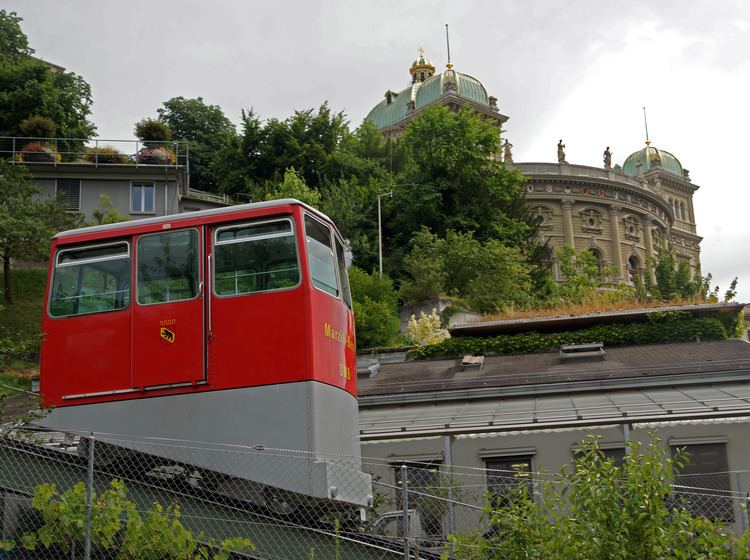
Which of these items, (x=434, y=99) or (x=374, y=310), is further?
(x=434, y=99)

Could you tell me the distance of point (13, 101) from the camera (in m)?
49.2

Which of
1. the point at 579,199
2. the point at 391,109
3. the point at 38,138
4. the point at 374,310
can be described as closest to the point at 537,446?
the point at 374,310

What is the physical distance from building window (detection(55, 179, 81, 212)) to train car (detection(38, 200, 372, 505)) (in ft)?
105

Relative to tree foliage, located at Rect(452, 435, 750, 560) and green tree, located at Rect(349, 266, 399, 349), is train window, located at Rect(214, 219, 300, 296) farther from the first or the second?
green tree, located at Rect(349, 266, 399, 349)

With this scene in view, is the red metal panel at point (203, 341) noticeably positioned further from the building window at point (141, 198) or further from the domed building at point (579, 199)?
the domed building at point (579, 199)

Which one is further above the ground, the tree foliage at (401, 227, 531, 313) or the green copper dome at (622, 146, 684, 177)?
the green copper dome at (622, 146, 684, 177)

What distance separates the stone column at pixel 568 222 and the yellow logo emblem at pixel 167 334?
206ft

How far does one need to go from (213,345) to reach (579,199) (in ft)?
212

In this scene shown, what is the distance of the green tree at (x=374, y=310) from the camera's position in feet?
119

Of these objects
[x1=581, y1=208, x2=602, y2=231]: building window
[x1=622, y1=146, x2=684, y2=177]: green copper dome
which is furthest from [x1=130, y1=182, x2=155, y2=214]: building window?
[x1=622, y1=146, x2=684, y2=177]: green copper dome

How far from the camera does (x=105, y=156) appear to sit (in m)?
43.9

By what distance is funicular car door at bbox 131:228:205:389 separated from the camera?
38.4 feet

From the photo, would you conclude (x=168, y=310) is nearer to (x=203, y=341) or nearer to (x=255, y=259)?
(x=203, y=341)

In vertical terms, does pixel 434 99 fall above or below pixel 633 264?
above
